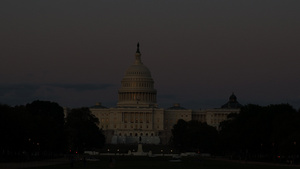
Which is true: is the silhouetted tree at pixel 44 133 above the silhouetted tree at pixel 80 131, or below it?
below

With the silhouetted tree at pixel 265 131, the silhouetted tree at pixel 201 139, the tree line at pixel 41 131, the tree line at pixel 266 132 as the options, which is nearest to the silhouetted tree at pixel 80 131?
the tree line at pixel 41 131

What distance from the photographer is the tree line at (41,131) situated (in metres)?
106

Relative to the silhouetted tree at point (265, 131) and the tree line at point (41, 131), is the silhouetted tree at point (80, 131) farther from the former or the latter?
the silhouetted tree at point (265, 131)

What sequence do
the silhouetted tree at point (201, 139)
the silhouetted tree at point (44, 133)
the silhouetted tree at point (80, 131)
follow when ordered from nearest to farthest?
the silhouetted tree at point (44, 133)
the silhouetted tree at point (80, 131)
the silhouetted tree at point (201, 139)

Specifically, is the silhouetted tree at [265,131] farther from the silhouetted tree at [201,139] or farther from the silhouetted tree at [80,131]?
the silhouetted tree at [201,139]

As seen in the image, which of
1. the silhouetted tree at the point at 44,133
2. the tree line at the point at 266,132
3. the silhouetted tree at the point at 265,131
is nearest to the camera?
the tree line at the point at 266,132

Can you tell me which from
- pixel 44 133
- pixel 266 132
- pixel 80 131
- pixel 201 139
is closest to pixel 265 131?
pixel 266 132

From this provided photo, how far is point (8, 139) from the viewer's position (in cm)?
10281

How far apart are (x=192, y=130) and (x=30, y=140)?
77.1 m

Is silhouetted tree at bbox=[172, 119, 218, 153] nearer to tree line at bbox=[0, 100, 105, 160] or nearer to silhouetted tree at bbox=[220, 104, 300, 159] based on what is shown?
tree line at bbox=[0, 100, 105, 160]

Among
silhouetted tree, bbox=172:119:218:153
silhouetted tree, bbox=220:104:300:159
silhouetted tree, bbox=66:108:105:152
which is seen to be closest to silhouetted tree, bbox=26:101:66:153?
silhouetted tree, bbox=66:108:105:152

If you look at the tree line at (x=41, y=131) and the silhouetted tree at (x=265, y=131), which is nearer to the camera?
the tree line at (x=41, y=131)

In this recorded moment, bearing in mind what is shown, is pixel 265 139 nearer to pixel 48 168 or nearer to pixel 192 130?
pixel 48 168

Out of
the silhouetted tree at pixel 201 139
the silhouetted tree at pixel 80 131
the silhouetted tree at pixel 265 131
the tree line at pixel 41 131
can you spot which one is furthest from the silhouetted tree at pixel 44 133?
the silhouetted tree at pixel 201 139
